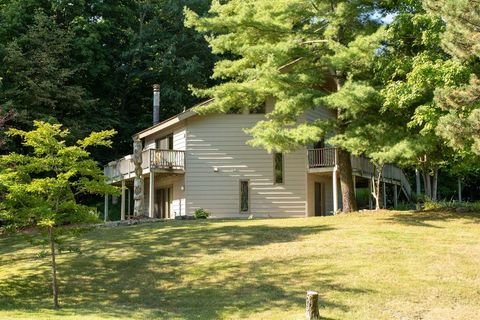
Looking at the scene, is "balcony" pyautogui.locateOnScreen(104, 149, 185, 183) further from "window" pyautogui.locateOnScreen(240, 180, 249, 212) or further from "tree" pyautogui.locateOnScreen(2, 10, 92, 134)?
"tree" pyautogui.locateOnScreen(2, 10, 92, 134)

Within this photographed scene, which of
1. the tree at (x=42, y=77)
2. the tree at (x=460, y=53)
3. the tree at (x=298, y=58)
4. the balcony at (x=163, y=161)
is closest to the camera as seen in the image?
the tree at (x=460, y=53)

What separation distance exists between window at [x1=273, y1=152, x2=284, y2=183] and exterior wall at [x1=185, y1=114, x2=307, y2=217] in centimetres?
20

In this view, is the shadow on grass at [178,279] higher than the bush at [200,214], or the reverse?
the bush at [200,214]

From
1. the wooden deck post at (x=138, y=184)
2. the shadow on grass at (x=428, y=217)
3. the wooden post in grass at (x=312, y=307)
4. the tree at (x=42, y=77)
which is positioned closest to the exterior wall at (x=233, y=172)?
the wooden deck post at (x=138, y=184)

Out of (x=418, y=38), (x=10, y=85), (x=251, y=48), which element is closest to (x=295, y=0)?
(x=251, y=48)

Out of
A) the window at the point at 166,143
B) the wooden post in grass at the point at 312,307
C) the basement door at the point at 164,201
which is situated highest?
the window at the point at 166,143

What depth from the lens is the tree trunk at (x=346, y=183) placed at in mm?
23016

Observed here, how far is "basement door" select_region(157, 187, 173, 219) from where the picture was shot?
30.0 m

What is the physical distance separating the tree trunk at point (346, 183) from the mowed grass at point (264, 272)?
216cm

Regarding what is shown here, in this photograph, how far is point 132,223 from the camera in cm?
2381

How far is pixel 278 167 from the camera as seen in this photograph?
27.7m

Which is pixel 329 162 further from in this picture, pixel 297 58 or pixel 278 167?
pixel 297 58

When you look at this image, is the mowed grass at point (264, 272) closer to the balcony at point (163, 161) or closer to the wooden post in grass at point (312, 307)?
the wooden post in grass at point (312, 307)

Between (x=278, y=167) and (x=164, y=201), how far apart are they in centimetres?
707
